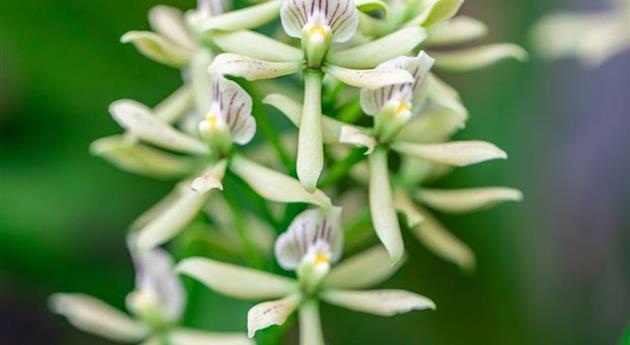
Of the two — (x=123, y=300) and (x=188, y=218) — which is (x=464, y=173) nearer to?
(x=123, y=300)

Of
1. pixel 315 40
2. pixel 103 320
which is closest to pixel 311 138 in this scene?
pixel 315 40

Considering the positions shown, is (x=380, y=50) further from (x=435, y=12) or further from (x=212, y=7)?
(x=212, y=7)

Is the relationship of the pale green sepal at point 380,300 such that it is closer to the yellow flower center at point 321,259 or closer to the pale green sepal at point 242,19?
the yellow flower center at point 321,259

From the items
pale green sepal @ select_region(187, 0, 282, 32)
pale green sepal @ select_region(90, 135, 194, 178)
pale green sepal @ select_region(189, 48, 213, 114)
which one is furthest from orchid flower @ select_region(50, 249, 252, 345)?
pale green sepal @ select_region(187, 0, 282, 32)

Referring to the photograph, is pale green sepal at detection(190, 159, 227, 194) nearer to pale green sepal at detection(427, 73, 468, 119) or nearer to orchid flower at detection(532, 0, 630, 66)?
pale green sepal at detection(427, 73, 468, 119)

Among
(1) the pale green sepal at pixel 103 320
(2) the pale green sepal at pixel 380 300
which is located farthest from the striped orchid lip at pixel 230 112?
(1) the pale green sepal at pixel 103 320

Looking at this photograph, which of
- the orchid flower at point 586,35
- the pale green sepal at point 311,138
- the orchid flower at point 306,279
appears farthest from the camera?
the orchid flower at point 586,35

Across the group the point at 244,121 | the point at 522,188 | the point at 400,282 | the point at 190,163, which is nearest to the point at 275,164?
the point at 190,163
